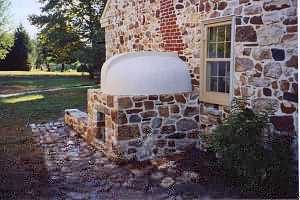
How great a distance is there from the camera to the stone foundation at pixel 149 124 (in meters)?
7.98

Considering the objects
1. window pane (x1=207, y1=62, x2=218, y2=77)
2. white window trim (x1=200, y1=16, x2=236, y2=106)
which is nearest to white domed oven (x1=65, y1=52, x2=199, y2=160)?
white window trim (x1=200, y1=16, x2=236, y2=106)

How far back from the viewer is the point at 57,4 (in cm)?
2928

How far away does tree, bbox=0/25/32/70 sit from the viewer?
4212 cm

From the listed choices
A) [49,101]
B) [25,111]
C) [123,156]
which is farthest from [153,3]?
[49,101]

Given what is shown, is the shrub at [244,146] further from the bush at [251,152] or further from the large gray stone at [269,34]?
the large gray stone at [269,34]

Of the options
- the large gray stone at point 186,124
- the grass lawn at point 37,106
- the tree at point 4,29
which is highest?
the tree at point 4,29

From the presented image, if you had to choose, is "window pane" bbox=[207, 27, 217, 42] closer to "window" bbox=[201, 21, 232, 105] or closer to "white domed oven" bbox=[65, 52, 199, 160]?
"window" bbox=[201, 21, 232, 105]

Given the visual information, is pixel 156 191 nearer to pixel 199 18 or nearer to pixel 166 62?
pixel 166 62

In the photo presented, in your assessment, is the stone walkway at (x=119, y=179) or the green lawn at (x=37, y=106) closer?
the stone walkway at (x=119, y=179)

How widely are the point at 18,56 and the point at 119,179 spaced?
39.4 meters

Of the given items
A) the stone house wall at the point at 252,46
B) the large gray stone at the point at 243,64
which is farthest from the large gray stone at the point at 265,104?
the large gray stone at the point at 243,64

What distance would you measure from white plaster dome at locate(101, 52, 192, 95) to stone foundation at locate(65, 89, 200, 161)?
0.55ft

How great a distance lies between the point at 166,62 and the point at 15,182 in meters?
4.10

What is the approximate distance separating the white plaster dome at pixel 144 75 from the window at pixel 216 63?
51 cm
